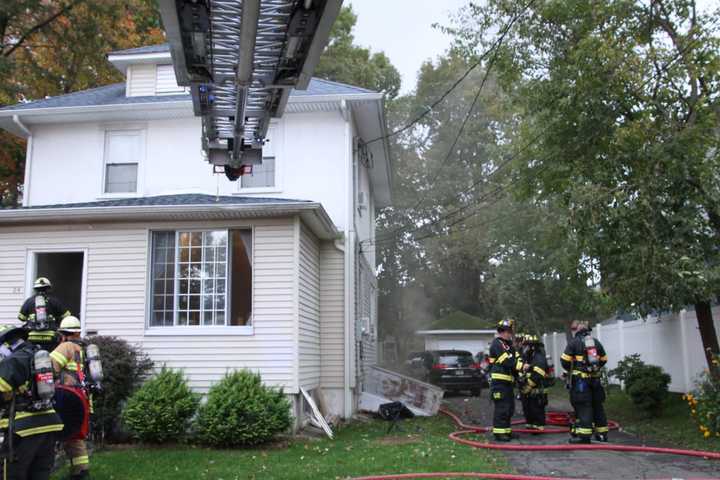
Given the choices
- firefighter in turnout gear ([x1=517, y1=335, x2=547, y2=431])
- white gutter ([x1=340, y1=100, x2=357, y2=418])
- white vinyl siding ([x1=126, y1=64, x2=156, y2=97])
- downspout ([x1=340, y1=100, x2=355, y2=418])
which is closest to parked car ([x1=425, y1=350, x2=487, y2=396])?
Result: white gutter ([x1=340, y1=100, x2=357, y2=418])

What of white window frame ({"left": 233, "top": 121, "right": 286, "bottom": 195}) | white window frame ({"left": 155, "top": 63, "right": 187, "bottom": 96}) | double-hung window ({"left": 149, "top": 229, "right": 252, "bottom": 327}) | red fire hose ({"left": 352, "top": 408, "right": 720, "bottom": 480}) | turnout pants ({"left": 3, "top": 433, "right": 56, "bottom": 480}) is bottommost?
red fire hose ({"left": 352, "top": 408, "right": 720, "bottom": 480})

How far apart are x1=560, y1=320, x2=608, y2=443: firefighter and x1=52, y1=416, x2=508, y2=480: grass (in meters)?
1.66

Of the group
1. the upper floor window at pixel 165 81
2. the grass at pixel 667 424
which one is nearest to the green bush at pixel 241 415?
the grass at pixel 667 424

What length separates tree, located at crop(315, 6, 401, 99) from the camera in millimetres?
32594

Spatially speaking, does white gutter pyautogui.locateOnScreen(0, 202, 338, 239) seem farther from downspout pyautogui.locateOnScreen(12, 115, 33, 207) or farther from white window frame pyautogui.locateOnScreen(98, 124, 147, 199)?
downspout pyautogui.locateOnScreen(12, 115, 33, 207)

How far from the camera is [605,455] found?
364 inches

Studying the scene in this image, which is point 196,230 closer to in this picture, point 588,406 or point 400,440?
point 400,440

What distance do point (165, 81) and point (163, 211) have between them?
5.30 meters

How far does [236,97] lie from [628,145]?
7.55 m

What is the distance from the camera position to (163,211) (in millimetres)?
11852

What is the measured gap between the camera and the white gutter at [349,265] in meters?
14.2

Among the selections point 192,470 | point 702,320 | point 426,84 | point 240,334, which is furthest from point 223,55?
point 426,84

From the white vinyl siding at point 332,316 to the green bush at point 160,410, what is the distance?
3.93m

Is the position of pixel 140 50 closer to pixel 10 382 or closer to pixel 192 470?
pixel 192 470
